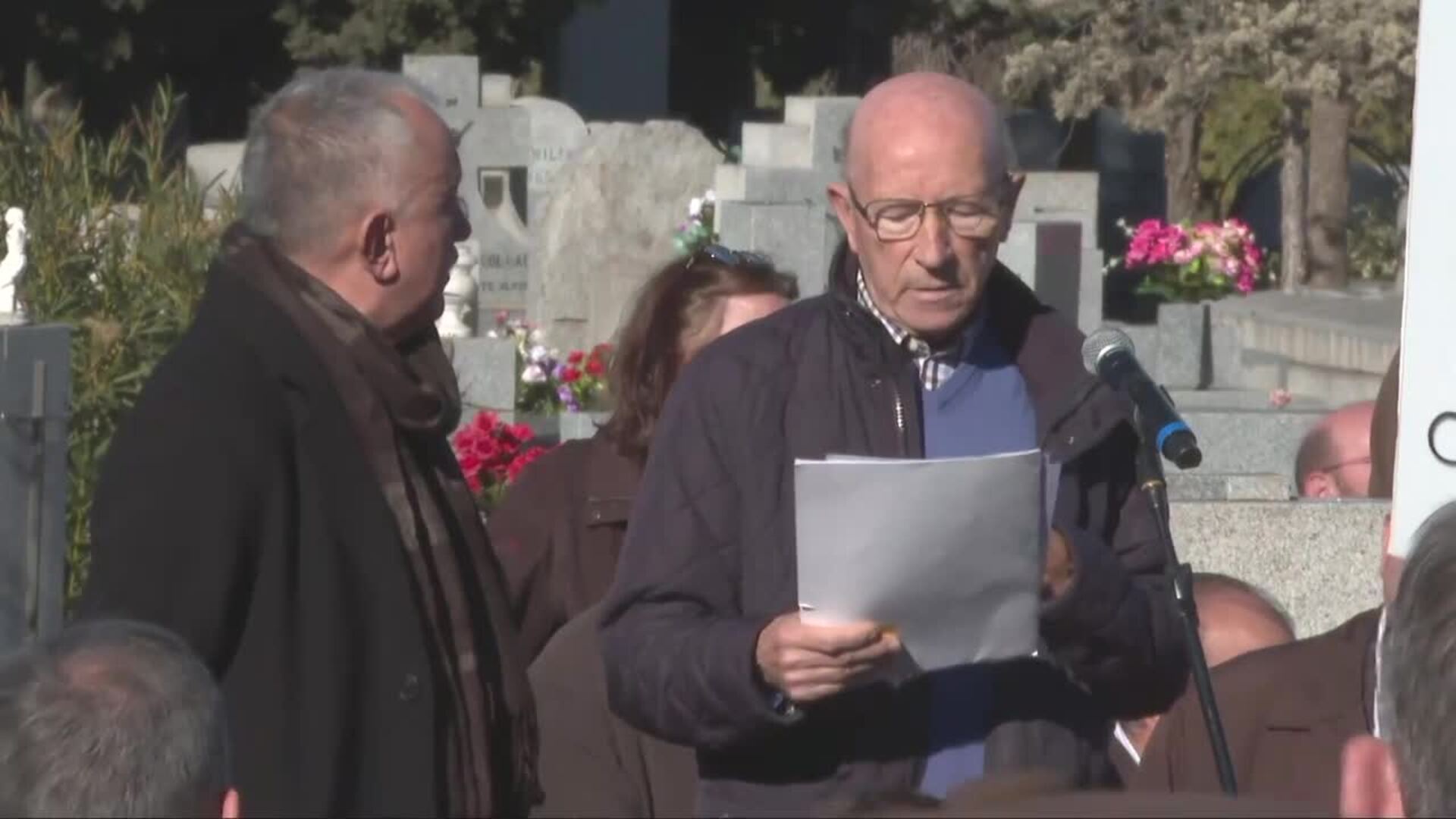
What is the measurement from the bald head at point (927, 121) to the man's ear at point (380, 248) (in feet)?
1.99

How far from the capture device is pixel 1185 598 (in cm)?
358

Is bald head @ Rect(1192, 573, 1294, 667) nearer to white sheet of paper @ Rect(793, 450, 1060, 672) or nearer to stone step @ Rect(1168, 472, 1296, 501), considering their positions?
white sheet of paper @ Rect(793, 450, 1060, 672)

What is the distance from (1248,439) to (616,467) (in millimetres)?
6464

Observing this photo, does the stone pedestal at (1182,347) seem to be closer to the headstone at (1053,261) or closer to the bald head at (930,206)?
the headstone at (1053,261)

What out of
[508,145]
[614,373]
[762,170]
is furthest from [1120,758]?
[508,145]

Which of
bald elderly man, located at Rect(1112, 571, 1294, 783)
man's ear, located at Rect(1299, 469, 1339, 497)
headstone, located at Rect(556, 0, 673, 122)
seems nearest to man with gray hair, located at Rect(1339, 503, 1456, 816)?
bald elderly man, located at Rect(1112, 571, 1294, 783)

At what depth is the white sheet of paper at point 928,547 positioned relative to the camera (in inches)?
134

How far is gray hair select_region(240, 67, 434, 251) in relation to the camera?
3.73 m

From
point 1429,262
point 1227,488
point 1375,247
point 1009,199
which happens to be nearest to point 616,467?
point 1009,199

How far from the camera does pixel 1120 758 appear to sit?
15.2 ft

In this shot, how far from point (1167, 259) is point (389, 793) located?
13.8 meters

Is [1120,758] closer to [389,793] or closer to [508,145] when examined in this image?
[389,793]

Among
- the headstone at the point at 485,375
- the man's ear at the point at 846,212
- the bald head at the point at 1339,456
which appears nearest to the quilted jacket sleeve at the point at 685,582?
the man's ear at the point at 846,212

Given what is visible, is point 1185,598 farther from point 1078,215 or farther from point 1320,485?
point 1078,215
